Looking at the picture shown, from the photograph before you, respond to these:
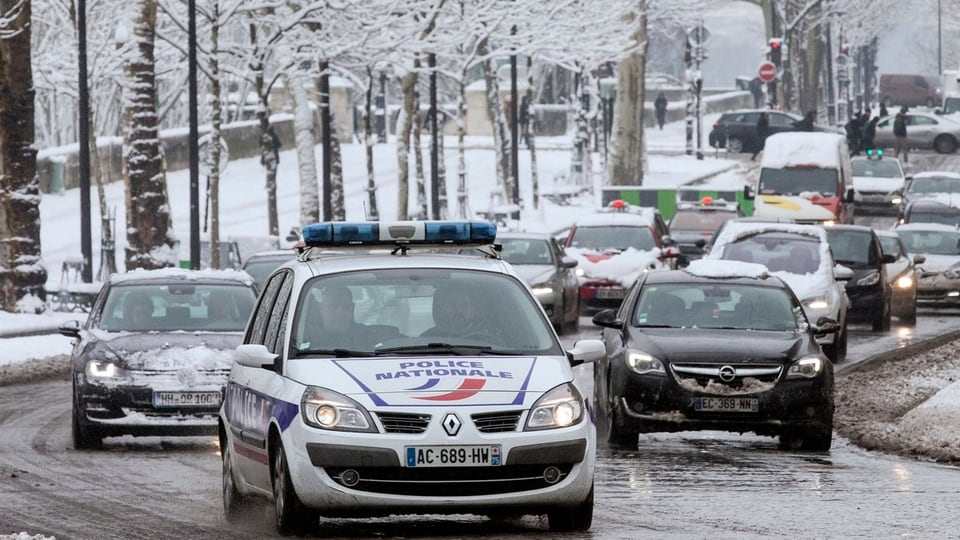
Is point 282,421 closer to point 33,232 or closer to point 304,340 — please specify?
point 304,340

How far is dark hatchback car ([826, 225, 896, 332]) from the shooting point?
28141 mm

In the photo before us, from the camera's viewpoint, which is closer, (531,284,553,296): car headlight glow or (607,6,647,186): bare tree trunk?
(531,284,553,296): car headlight glow

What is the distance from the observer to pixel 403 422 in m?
9.45

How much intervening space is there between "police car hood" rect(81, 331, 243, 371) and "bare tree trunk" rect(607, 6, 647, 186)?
4137 cm

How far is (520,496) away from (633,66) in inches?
1878

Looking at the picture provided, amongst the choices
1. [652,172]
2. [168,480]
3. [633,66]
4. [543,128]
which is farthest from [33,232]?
[543,128]

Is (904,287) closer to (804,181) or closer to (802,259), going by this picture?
(802,259)

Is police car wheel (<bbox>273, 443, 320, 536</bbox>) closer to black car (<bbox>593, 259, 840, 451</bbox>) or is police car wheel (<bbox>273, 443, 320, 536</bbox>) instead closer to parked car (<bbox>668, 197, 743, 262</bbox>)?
black car (<bbox>593, 259, 840, 451</bbox>)

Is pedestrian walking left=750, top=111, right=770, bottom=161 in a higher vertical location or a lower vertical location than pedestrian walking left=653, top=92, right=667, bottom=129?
lower

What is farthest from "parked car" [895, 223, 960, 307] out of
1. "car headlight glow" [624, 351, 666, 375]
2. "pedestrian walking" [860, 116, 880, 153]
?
"pedestrian walking" [860, 116, 880, 153]

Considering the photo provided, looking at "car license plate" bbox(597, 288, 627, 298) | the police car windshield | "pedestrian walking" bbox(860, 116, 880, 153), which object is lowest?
"car license plate" bbox(597, 288, 627, 298)

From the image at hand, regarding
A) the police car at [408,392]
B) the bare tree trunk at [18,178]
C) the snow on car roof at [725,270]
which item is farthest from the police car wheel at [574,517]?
the bare tree trunk at [18,178]

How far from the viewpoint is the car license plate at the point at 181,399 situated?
15.3 metres

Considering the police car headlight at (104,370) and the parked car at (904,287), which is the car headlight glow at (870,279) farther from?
the police car headlight at (104,370)
